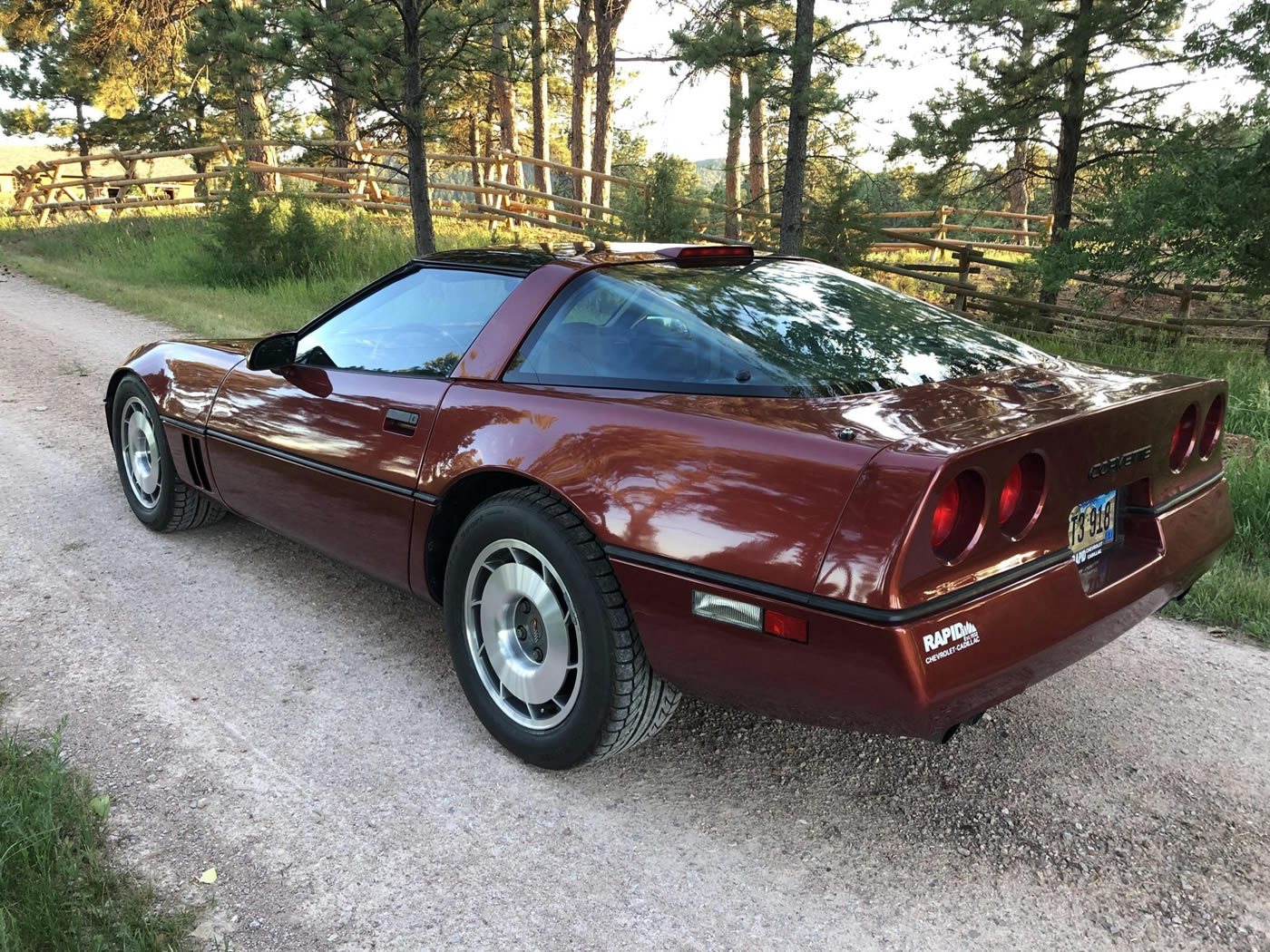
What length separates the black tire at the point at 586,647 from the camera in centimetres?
226

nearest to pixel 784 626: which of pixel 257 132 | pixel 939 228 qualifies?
pixel 257 132

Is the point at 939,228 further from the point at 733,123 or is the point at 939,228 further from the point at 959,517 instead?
the point at 959,517

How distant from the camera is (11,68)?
28.3 metres

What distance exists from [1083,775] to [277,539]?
137 inches

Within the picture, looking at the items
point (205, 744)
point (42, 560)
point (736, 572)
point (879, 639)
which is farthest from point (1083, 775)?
point (42, 560)

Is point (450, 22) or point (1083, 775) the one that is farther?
point (450, 22)

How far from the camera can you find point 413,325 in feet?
10.4

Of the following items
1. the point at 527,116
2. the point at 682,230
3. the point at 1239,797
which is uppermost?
the point at 527,116

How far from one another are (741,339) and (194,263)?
13341 mm

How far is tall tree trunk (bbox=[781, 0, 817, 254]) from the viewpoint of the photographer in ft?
32.3

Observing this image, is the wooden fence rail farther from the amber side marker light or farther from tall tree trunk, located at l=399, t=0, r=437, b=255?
the amber side marker light

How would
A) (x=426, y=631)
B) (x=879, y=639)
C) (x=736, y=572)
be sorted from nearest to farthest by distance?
(x=879, y=639)
(x=736, y=572)
(x=426, y=631)

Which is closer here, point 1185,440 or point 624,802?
point 624,802

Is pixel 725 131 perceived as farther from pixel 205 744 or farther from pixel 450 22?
pixel 205 744
